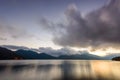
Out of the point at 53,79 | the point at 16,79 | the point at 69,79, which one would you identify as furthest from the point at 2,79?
the point at 69,79

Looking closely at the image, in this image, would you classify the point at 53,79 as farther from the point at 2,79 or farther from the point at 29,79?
the point at 2,79

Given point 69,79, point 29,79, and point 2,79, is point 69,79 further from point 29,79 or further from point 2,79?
point 2,79

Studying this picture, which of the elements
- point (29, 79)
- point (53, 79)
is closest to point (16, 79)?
point (29, 79)

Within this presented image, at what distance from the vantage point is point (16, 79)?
45.6 metres

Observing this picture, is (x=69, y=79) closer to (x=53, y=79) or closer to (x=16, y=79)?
(x=53, y=79)

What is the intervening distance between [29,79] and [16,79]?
3.97 metres

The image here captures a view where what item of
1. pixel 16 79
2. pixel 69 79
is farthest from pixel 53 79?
pixel 16 79

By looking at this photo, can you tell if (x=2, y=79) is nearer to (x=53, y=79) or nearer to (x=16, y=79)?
(x=16, y=79)

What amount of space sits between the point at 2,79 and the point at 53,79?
15.6m

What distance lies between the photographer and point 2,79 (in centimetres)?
4438

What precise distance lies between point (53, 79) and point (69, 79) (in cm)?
513

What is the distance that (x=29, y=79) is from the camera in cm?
4644

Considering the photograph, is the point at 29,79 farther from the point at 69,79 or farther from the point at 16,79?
the point at 69,79

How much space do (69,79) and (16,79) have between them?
16.6m
